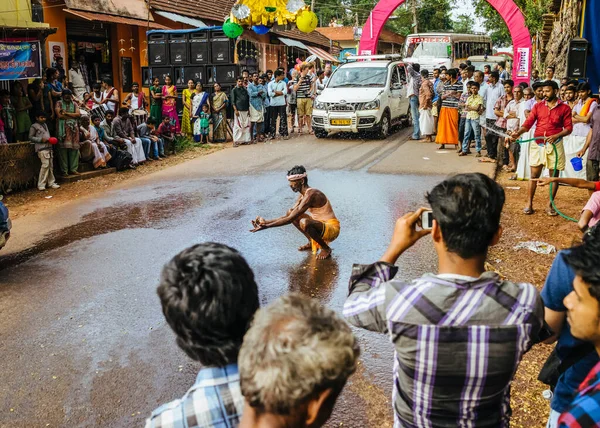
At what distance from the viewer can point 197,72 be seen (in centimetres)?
1862

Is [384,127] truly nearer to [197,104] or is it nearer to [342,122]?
[342,122]

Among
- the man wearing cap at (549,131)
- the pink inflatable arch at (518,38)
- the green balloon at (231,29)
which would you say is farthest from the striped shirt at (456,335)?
the pink inflatable arch at (518,38)

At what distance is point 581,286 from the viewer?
190 centimetres

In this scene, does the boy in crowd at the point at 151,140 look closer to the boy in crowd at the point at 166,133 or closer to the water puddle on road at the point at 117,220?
the boy in crowd at the point at 166,133

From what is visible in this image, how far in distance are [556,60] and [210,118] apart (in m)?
9.83

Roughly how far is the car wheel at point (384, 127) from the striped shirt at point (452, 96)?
242cm

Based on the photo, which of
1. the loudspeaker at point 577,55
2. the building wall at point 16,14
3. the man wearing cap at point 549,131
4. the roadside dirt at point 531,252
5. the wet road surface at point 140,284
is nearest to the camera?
the roadside dirt at point 531,252

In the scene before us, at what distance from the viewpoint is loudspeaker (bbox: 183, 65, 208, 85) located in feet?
61.0

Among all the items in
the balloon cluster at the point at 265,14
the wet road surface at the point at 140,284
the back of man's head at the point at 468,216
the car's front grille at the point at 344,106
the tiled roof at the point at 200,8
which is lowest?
the wet road surface at the point at 140,284

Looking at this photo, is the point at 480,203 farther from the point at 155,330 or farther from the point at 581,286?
the point at 155,330

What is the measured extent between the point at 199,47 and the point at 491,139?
9.42 meters

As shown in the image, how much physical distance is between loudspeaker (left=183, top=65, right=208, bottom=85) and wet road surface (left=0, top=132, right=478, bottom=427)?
7770 millimetres

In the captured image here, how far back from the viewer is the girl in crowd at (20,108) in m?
11.7

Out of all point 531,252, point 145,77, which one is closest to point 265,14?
point 145,77
